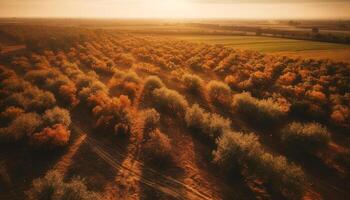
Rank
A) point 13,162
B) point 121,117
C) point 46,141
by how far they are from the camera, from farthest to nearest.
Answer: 1. point 121,117
2. point 46,141
3. point 13,162

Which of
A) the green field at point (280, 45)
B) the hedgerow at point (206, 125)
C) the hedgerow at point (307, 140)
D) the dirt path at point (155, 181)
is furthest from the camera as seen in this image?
the green field at point (280, 45)

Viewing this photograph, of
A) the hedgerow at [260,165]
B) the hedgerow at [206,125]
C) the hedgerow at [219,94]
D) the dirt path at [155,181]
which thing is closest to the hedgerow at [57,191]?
the dirt path at [155,181]

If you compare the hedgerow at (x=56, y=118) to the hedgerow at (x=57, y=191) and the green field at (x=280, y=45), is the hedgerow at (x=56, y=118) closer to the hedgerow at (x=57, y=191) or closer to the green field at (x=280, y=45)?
the hedgerow at (x=57, y=191)

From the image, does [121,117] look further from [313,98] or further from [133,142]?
[313,98]

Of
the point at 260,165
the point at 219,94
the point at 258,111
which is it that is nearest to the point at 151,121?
the point at 260,165

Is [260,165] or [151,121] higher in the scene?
[151,121]

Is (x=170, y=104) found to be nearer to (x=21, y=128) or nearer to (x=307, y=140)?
(x=307, y=140)

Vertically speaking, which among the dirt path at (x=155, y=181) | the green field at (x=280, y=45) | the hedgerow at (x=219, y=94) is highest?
the green field at (x=280, y=45)

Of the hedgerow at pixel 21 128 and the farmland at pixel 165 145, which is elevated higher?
the hedgerow at pixel 21 128

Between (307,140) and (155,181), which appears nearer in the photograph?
(155,181)

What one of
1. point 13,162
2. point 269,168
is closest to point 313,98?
point 269,168

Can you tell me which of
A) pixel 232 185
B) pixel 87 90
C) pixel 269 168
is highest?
pixel 87 90
